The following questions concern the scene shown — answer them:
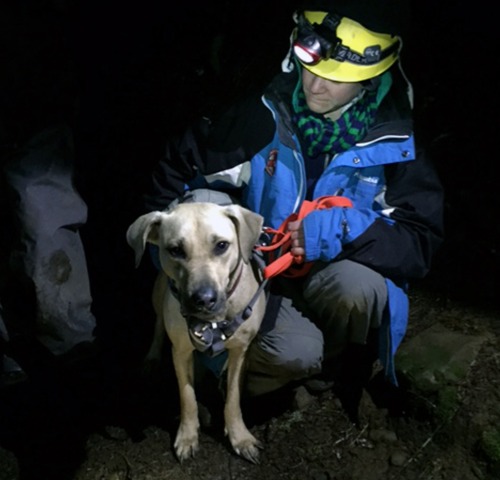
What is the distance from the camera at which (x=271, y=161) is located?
3.12m

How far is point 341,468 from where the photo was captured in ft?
11.0

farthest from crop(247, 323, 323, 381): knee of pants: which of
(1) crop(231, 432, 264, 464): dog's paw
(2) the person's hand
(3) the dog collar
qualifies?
(2) the person's hand

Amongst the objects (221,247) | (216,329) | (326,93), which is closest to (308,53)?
(326,93)

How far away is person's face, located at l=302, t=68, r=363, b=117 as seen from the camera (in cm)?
301

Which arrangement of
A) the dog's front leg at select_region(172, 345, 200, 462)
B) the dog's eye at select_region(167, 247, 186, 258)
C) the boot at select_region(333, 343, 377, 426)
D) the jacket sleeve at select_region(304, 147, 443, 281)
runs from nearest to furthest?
the dog's eye at select_region(167, 247, 186, 258) < the jacket sleeve at select_region(304, 147, 443, 281) < the dog's front leg at select_region(172, 345, 200, 462) < the boot at select_region(333, 343, 377, 426)

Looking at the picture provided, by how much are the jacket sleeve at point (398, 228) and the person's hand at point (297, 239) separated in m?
0.04

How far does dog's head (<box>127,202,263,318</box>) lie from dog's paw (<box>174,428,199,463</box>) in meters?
0.93

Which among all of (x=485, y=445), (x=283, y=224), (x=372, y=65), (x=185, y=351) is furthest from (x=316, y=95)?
(x=485, y=445)

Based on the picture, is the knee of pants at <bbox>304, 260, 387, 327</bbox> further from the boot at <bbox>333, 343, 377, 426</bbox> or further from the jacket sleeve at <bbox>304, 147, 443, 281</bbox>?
the boot at <bbox>333, 343, 377, 426</bbox>

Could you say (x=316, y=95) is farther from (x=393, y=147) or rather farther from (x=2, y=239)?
(x=2, y=239)

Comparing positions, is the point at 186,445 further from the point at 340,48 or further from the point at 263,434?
the point at 340,48

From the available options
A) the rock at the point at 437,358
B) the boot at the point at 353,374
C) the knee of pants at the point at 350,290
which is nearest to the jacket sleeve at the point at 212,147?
the knee of pants at the point at 350,290

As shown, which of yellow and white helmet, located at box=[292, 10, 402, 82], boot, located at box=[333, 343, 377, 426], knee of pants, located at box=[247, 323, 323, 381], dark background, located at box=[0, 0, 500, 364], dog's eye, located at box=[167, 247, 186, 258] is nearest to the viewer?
dog's eye, located at box=[167, 247, 186, 258]

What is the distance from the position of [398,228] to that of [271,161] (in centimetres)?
67
